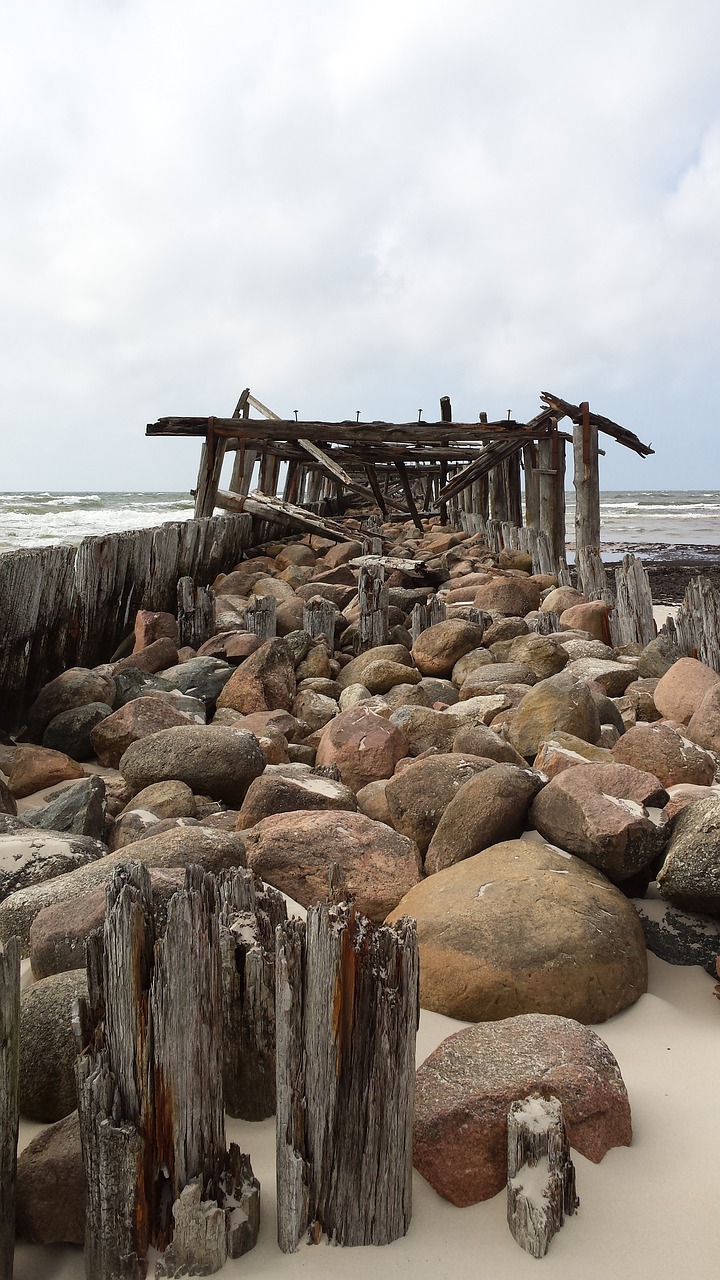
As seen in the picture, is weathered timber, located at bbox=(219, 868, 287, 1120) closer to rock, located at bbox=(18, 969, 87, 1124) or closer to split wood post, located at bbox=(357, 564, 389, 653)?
rock, located at bbox=(18, 969, 87, 1124)

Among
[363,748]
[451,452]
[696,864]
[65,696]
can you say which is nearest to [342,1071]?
Result: [696,864]

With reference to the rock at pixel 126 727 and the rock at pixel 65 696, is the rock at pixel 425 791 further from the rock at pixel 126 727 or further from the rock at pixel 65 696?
the rock at pixel 65 696

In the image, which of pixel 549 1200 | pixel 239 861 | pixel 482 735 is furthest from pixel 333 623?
pixel 549 1200

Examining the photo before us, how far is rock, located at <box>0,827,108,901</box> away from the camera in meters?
3.02

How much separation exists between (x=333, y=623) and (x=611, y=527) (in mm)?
34845

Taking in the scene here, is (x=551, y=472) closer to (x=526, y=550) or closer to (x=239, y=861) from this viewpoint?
(x=526, y=550)

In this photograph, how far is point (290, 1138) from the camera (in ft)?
5.68

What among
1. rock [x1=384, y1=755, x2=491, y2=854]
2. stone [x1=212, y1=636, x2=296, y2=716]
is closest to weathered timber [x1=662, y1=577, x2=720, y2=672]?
stone [x1=212, y1=636, x2=296, y2=716]

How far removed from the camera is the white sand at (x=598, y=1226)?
5.59ft

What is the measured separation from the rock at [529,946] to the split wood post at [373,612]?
14.8ft

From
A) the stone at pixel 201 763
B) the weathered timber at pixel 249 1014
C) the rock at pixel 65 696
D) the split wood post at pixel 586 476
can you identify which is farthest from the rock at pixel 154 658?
the split wood post at pixel 586 476

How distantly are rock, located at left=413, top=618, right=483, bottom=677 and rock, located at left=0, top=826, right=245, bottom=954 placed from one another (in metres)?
3.53

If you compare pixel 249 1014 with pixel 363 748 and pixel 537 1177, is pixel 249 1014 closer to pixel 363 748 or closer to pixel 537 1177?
pixel 537 1177

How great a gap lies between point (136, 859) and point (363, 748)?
1.76 metres
